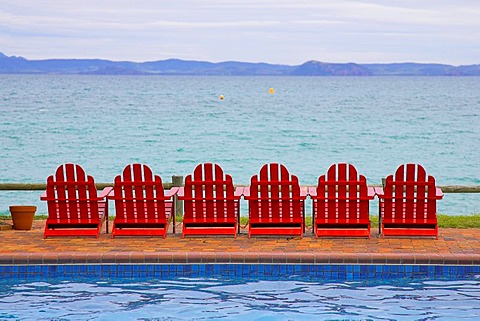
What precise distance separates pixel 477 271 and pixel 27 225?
623 cm

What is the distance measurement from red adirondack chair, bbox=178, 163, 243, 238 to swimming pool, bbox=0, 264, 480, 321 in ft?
4.03

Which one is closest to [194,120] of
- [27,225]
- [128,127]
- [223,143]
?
[128,127]

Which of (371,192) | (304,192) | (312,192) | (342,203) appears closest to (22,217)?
(304,192)

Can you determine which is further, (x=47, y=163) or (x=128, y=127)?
(x=128, y=127)

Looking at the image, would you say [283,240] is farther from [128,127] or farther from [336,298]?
[128,127]

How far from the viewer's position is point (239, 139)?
5319 centimetres

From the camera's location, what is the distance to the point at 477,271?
34.0 feet

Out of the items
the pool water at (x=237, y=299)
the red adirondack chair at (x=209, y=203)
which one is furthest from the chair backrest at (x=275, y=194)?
the pool water at (x=237, y=299)

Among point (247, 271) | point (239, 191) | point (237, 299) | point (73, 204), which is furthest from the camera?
point (239, 191)

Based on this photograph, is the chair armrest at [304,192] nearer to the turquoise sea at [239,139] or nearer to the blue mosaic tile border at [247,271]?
the blue mosaic tile border at [247,271]

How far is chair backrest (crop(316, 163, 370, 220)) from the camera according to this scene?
11.3 m

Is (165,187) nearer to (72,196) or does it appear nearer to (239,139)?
(72,196)

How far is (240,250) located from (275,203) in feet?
3.07

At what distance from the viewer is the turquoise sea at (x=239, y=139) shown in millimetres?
38719
